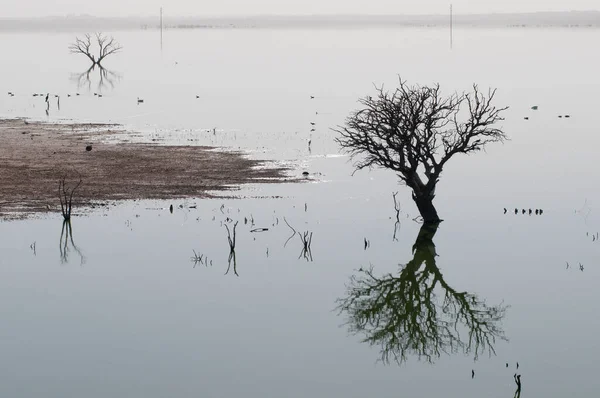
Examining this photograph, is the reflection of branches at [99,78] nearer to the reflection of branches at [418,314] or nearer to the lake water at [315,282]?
the lake water at [315,282]

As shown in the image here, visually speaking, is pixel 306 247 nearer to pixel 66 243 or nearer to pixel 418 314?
pixel 418 314

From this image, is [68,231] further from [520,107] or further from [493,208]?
[520,107]

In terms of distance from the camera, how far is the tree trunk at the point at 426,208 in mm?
33281

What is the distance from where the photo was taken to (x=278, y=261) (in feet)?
94.3

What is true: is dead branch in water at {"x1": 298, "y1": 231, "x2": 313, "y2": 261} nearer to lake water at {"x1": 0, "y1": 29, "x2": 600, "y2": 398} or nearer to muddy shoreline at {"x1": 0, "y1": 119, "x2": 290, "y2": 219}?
lake water at {"x1": 0, "y1": 29, "x2": 600, "y2": 398}

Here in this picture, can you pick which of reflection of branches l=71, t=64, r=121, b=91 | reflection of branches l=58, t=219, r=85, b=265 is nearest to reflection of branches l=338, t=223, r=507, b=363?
reflection of branches l=58, t=219, r=85, b=265

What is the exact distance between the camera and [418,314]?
25734 mm

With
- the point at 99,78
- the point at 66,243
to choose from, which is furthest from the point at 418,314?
the point at 99,78

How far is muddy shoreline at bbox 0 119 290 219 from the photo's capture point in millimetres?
35750

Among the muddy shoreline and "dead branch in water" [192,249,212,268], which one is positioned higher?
the muddy shoreline

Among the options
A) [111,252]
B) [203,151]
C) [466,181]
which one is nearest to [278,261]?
[111,252]

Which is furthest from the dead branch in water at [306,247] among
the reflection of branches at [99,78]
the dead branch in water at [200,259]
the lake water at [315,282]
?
the reflection of branches at [99,78]

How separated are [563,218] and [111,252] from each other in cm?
1501

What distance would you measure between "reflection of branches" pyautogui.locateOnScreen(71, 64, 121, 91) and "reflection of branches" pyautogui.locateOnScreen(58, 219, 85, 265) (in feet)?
192
